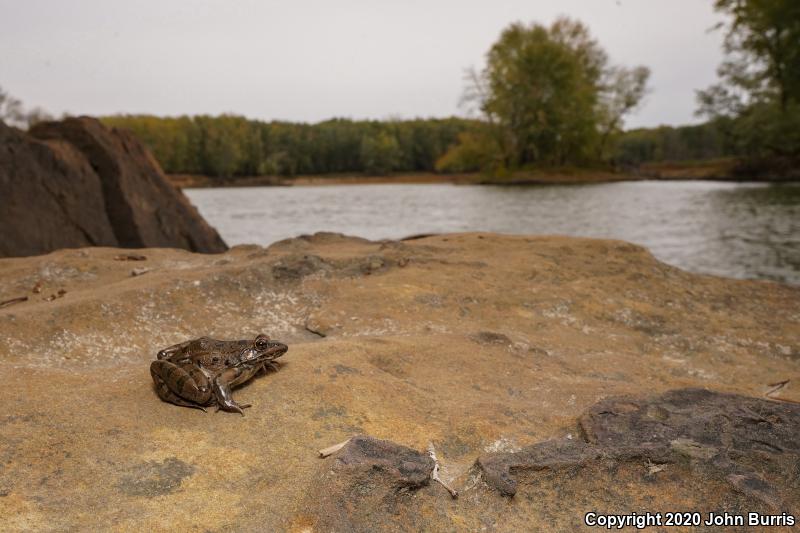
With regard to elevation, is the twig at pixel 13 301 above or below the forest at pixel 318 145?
below

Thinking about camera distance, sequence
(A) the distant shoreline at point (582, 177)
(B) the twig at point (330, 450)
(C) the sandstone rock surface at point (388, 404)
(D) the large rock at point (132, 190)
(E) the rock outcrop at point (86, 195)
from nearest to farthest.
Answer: (C) the sandstone rock surface at point (388, 404)
(B) the twig at point (330, 450)
(E) the rock outcrop at point (86, 195)
(D) the large rock at point (132, 190)
(A) the distant shoreline at point (582, 177)

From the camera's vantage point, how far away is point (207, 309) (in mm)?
5605

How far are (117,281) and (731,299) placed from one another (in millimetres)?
7419

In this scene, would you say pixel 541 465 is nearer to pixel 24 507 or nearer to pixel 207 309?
pixel 24 507

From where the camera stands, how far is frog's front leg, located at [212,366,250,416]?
134 inches

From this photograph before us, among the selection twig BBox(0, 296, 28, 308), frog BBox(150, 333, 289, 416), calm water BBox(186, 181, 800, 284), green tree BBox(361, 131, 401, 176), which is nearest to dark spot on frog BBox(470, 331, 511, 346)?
frog BBox(150, 333, 289, 416)

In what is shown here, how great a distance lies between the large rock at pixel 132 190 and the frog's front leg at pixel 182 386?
801 centimetres

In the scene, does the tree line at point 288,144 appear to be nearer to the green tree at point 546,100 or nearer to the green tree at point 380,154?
the green tree at point 380,154

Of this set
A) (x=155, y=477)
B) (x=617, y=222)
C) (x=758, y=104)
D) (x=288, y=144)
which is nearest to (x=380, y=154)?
(x=288, y=144)

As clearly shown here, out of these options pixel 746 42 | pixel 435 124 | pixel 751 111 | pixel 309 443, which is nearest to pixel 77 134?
pixel 309 443

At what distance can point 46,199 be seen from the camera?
9.81 meters

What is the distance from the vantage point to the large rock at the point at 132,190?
10883 millimetres

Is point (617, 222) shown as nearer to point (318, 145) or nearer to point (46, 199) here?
point (46, 199)

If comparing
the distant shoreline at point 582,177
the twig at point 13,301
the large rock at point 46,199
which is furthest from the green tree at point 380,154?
the twig at point 13,301
